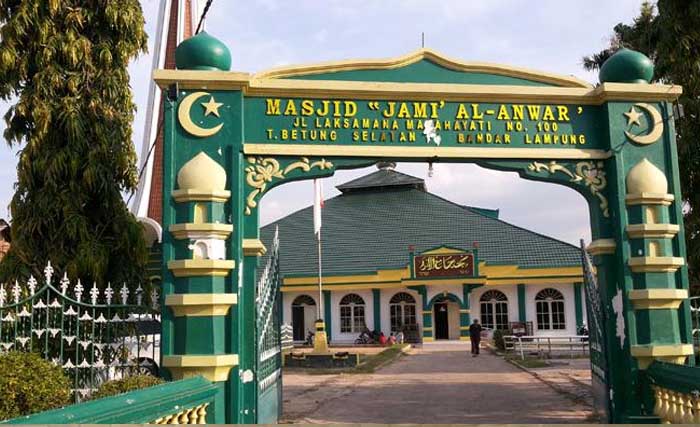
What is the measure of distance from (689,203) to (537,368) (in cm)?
849

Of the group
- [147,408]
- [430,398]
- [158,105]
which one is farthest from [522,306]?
[147,408]

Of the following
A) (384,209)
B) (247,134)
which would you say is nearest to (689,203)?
(247,134)

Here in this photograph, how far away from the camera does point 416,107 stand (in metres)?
7.55

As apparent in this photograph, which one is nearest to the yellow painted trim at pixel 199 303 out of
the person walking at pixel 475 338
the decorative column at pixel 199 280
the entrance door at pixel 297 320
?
the decorative column at pixel 199 280

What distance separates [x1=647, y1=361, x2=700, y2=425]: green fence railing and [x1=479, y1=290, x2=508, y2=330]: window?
81.5 ft

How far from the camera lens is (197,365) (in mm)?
6605

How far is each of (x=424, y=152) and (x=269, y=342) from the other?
2.87 m

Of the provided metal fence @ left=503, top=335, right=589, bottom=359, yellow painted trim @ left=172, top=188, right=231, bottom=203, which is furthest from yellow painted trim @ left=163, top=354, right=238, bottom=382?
metal fence @ left=503, top=335, right=589, bottom=359

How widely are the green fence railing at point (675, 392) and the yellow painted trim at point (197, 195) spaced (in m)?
4.53


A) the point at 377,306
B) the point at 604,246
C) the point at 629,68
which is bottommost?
the point at 377,306

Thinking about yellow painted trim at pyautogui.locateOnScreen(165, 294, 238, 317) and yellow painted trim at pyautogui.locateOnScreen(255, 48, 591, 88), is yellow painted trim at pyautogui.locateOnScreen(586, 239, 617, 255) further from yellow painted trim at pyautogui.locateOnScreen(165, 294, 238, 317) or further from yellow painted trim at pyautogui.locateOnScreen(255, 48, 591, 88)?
yellow painted trim at pyautogui.locateOnScreen(165, 294, 238, 317)

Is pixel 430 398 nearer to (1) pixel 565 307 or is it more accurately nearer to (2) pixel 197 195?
(2) pixel 197 195

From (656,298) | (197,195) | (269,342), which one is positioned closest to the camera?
(197,195)

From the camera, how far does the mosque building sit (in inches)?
1209
